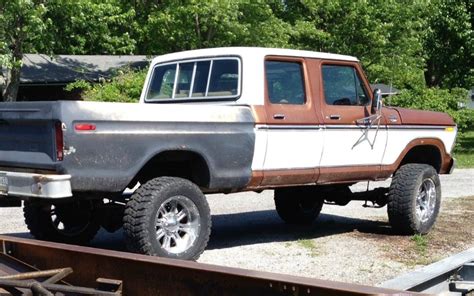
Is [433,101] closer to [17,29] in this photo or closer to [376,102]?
[17,29]

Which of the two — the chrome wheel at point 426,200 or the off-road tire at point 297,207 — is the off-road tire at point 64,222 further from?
the chrome wheel at point 426,200

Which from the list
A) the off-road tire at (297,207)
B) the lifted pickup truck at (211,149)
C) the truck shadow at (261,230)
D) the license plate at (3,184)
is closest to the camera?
the lifted pickup truck at (211,149)

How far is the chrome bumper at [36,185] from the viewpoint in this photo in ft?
20.1

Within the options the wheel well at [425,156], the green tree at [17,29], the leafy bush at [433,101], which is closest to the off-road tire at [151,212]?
the wheel well at [425,156]

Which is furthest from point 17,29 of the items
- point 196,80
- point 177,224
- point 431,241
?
point 177,224

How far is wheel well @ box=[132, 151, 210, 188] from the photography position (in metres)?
7.08

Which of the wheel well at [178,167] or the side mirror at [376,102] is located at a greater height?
the side mirror at [376,102]

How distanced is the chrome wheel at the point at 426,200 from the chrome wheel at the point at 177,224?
352 cm

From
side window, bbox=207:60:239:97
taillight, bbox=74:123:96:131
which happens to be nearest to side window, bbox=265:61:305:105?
side window, bbox=207:60:239:97

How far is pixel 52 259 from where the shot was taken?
493 cm

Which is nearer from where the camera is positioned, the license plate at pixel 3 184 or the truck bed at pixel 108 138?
the truck bed at pixel 108 138

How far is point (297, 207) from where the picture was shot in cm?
1030

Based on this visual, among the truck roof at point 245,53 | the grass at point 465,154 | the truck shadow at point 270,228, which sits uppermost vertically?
the truck roof at point 245,53

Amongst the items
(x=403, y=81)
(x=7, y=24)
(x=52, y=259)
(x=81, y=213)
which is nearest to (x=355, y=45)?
(x=403, y=81)
